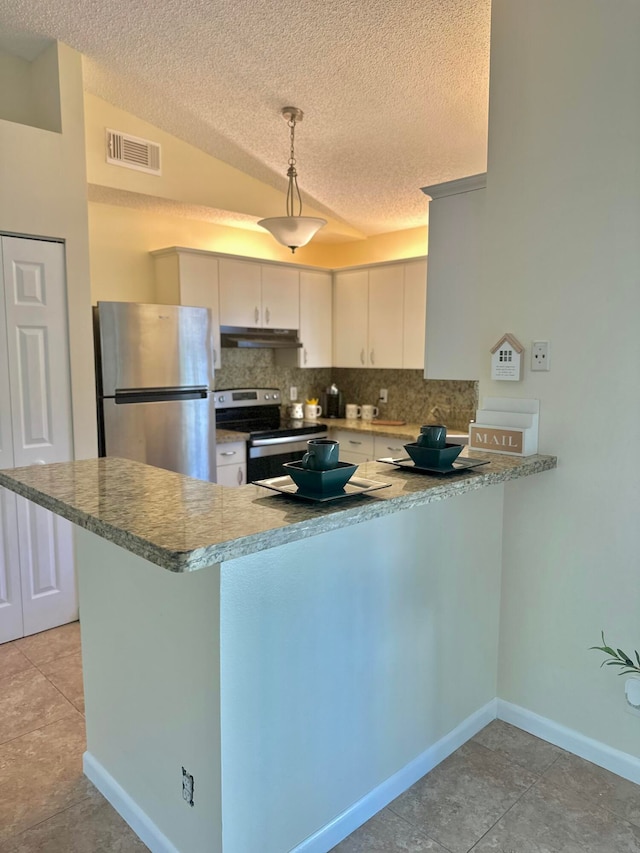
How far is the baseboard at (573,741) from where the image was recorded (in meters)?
2.00

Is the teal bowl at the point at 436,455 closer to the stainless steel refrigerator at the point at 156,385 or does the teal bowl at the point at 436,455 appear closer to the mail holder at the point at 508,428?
the mail holder at the point at 508,428

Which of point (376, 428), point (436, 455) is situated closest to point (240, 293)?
point (376, 428)

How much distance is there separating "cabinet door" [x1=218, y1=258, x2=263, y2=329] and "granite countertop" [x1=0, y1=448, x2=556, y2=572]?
2616 millimetres

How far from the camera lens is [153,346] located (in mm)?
3473

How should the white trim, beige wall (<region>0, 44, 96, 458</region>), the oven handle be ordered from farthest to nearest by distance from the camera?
the oven handle
beige wall (<region>0, 44, 96, 458</region>)
the white trim

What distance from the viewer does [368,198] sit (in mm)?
4285

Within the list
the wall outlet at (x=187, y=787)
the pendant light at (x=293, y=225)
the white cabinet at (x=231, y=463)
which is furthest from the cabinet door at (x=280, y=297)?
the wall outlet at (x=187, y=787)

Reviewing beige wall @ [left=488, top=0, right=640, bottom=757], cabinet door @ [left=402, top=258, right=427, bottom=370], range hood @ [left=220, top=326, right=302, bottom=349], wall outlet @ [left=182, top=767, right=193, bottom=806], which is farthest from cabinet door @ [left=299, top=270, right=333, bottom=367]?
wall outlet @ [left=182, top=767, right=193, bottom=806]

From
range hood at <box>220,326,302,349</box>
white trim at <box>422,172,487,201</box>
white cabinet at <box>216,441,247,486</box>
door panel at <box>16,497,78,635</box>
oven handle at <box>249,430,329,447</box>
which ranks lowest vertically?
door panel at <box>16,497,78,635</box>

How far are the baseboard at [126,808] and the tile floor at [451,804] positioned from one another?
0.02 m

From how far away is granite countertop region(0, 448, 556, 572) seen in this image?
1.13m

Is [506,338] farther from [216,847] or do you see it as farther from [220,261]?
[220,261]

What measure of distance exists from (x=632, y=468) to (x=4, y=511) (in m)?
2.84

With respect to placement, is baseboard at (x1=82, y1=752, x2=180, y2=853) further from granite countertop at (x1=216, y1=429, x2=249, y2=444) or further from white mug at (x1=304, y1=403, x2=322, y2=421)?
white mug at (x1=304, y1=403, x2=322, y2=421)
